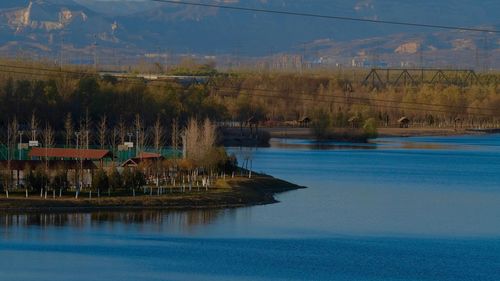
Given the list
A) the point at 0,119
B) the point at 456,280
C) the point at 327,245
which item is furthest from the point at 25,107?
the point at 456,280

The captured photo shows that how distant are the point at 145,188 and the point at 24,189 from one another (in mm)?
3319

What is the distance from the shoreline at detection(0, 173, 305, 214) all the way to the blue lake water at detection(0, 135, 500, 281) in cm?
61

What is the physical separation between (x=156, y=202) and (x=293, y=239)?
565 centimetres

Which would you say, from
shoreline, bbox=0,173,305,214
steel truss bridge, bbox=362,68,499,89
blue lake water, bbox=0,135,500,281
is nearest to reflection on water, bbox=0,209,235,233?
blue lake water, bbox=0,135,500,281

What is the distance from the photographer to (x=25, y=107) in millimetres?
59031

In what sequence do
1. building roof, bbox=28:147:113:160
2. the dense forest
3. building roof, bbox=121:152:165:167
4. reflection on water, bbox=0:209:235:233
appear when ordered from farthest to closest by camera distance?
the dense forest < building roof, bbox=28:147:113:160 < building roof, bbox=121:152:165:167 < reflection on water, bbox=0:209:235:233

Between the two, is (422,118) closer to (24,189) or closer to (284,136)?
(284,136)

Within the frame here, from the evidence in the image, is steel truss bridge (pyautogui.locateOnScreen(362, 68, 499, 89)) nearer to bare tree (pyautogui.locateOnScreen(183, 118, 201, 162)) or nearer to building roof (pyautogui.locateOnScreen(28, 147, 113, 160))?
bare tree (pyautogui.locateOnScreen(183, 118, 201, 162))

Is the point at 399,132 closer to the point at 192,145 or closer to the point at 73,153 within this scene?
the point at 192,145

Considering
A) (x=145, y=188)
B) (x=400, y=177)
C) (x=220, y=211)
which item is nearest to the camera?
(x=220, y=211)

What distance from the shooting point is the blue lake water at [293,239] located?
23.8 m

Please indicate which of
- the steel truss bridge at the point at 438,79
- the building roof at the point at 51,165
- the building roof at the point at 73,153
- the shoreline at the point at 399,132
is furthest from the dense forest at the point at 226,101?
the building roof at the point at 51,165

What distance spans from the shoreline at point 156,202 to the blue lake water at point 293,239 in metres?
0.61

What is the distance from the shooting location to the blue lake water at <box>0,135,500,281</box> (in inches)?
936
